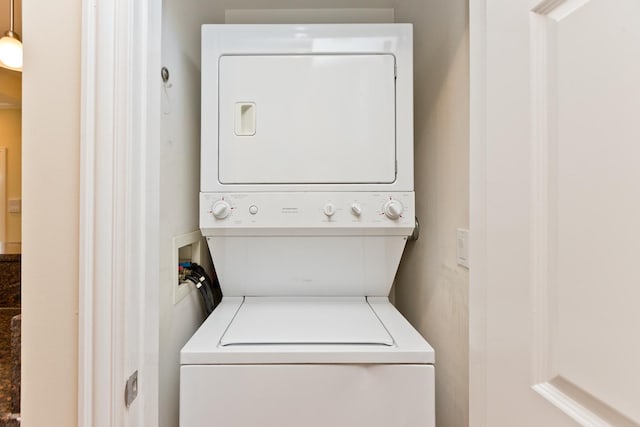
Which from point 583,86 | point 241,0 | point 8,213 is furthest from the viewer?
point 8,213

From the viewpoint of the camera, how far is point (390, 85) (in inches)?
52.1

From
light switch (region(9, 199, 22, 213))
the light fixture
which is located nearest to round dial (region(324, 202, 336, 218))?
the light fixture

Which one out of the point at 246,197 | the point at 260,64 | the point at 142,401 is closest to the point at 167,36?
the point at 260,64

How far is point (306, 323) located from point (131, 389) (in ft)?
2.07

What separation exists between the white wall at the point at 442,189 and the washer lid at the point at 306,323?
0.85ft

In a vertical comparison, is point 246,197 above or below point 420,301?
above

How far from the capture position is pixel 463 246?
1.09 metres

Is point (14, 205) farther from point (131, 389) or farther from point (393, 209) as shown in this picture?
point (393, 209)

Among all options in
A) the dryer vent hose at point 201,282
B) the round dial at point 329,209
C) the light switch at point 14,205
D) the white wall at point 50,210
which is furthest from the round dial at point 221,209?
the light switch at point 14,205

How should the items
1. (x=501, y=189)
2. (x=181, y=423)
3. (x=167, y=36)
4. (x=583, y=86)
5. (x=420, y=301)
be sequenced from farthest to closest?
(x=420, y=301) → (x=167, y=36) → (x=181, y=423) → (x=501, y=189) → (x=583, y=86)

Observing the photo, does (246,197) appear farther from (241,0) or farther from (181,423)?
(241,0)

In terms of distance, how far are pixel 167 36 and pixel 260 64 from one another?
13.3 inches

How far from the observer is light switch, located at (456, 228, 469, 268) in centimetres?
107

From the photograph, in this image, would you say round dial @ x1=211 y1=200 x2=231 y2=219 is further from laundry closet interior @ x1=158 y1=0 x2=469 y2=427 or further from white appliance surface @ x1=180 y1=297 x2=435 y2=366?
white appliance surface @ x1=180 y1=297 x2=435 y2=366
